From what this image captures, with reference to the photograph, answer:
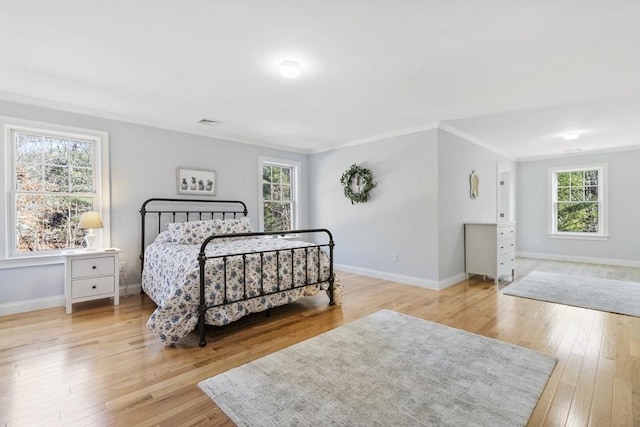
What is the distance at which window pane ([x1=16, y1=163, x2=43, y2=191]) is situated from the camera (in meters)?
3.44

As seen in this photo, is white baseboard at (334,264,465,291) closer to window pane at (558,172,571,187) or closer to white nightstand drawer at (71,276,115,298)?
white nightstand drawer at (71,276,115,298)

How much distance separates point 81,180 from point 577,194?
8.94m

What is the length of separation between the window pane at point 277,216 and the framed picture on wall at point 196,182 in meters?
1.12

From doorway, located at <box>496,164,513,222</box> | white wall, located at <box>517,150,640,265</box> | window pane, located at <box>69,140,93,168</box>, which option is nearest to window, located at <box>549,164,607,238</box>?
white wall, located at <box>517,150,640,265</box>

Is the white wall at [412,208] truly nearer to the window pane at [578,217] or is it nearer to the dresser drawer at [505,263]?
the dresser drawer at [505,263]

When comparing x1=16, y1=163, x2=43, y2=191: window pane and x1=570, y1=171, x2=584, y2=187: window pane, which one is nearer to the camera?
x1=16, y1=163, x2=43, y2=191: window pane

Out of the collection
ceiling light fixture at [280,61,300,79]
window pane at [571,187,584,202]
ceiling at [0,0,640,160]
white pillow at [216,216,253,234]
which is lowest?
white pillow at [216,216,253,234]

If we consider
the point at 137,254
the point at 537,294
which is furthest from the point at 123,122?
the point at 537,294

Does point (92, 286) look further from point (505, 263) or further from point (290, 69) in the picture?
point (505, 263)

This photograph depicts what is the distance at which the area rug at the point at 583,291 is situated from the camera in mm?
3531

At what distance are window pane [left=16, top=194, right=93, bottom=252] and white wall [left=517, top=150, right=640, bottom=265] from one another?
8431 millimetres

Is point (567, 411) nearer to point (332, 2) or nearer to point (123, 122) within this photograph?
point (332, 2)

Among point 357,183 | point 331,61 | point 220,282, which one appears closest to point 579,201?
point 357,183

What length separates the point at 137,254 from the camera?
4148 mm
